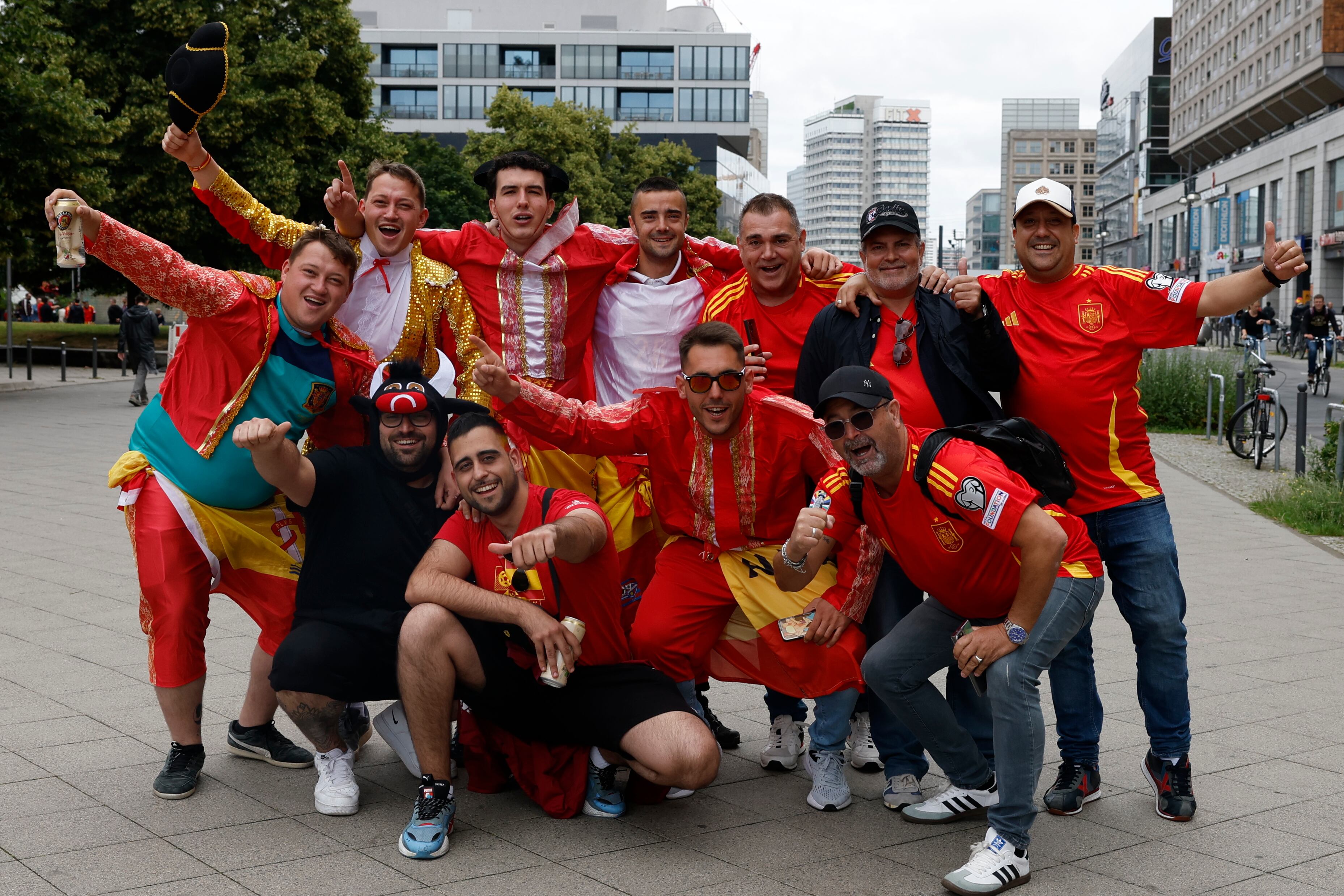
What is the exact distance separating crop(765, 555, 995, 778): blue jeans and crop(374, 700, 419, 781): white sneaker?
6.01 ft

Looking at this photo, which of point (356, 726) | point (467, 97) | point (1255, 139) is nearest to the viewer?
point (356, 726)

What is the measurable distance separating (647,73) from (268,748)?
7666cm

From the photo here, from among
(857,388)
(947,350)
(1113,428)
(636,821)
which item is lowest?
(636,821)

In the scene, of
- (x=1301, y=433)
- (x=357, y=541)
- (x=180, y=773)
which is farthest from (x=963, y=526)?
(x=1301, y=433)

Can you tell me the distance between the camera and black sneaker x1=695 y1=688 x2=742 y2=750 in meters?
5.34

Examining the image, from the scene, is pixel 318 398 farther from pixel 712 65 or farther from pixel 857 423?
pixel 712 65

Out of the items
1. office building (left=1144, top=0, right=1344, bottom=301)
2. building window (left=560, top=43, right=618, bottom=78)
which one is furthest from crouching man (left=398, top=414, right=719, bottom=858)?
building window (left=560, top=43, right=618, bottom=78)

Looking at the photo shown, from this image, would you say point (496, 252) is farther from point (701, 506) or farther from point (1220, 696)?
point (1220, 696)

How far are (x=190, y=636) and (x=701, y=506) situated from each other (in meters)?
2.07

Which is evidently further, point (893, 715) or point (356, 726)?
point (356, 726)

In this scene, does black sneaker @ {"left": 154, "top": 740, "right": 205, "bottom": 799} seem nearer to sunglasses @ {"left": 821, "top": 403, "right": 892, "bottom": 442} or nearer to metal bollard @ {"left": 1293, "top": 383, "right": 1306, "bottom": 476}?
sunglasses @ {"left": 821, "top": 403, "right": 892, "bottom": 442}

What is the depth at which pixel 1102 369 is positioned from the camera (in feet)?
14.8

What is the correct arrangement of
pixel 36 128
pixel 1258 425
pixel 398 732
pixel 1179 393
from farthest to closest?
pixel 36 128, pixel 1179 393, pixel 1258 425, pixel 398 732

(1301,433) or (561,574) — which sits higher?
(1301,433)
